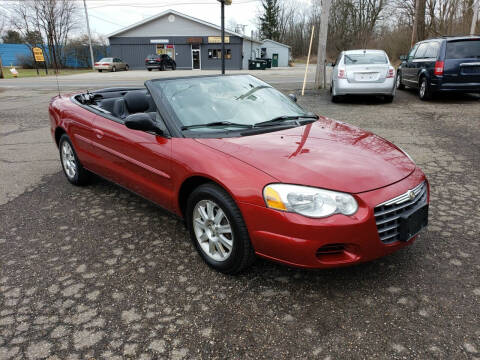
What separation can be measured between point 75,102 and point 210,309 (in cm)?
322

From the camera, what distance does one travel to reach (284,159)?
2461 millimetres

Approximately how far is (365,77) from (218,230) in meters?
8.71

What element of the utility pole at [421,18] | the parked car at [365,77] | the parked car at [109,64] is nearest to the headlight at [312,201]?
the parked car at [365,77]

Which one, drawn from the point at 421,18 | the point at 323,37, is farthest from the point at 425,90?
the point at 421,18

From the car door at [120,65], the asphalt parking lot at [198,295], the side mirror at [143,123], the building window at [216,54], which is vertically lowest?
the asphalt parking lot at [198,295]

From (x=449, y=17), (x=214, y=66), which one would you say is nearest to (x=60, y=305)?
(x=449, y=17)

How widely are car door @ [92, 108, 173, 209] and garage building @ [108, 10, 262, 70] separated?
1566 inches

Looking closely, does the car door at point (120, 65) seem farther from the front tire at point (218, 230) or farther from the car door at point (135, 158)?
the front tire at point (218, 230)

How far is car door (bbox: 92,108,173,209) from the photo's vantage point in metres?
2.97

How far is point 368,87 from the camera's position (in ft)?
32.9

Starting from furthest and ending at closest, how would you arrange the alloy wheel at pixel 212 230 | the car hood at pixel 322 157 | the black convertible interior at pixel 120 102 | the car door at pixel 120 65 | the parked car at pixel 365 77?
1. the car door at pixel 120 65
2. the parked car at pixel 365 77
3. the black convertible interior at pixel 120 102
4. the alloy wheel at pixel 212 230
5. the car hood at pixel 322 157

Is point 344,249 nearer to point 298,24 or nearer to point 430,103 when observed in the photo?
point 430,103

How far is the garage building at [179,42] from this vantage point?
41062 mm

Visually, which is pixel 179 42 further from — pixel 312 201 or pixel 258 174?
pixel 312 201
